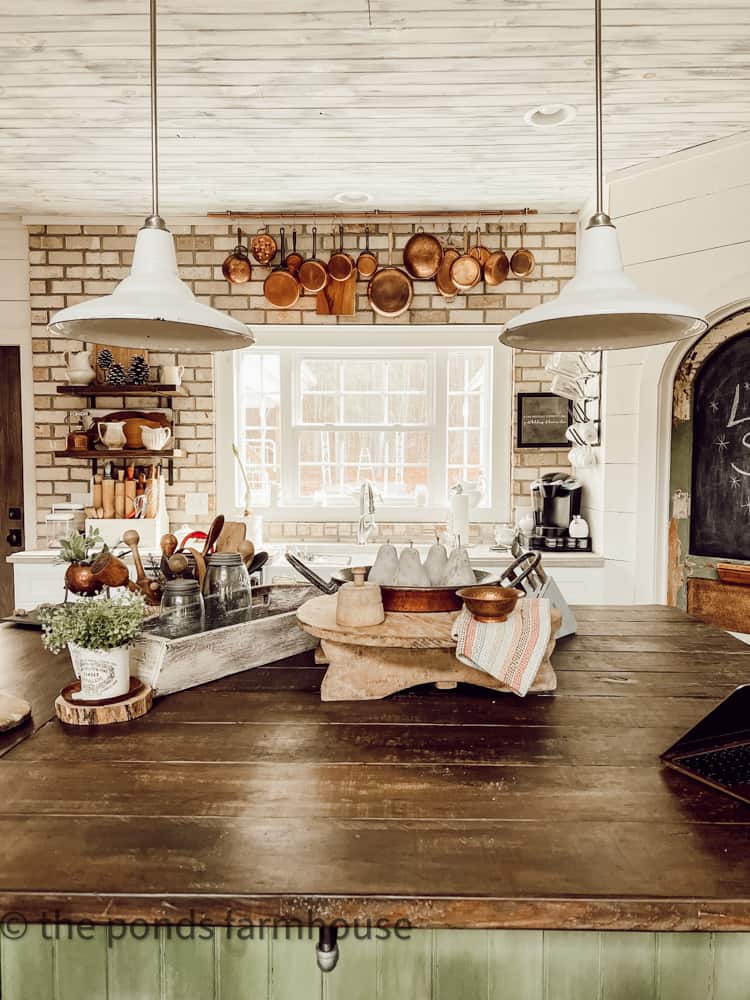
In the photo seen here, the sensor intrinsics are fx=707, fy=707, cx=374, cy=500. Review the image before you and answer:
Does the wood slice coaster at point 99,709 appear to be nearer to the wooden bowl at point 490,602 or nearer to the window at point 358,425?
the wooden bowl at point 490,602

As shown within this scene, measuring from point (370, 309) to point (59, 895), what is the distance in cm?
395

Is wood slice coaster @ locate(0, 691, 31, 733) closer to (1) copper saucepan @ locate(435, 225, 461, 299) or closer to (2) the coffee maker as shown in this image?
(2) the coffee maker

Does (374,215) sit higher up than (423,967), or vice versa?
(374,215)

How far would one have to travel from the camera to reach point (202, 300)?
Result: 4438mm

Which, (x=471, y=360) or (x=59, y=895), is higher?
(x=471, y=360)

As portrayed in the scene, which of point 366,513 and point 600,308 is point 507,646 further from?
point 366,513

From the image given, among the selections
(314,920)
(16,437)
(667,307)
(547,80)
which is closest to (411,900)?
(314,920)

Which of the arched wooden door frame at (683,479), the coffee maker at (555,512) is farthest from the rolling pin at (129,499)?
the arched wooden door frame at (683,479)

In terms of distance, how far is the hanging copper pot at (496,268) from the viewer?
4.29 m

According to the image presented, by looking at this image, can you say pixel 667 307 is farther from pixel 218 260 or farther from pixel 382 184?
pixel 218 260

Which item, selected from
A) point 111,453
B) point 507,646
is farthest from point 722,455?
point 111,453

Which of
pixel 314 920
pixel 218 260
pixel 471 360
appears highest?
pixel 218 260

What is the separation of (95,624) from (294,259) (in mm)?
3332

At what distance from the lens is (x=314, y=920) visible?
90 cm
